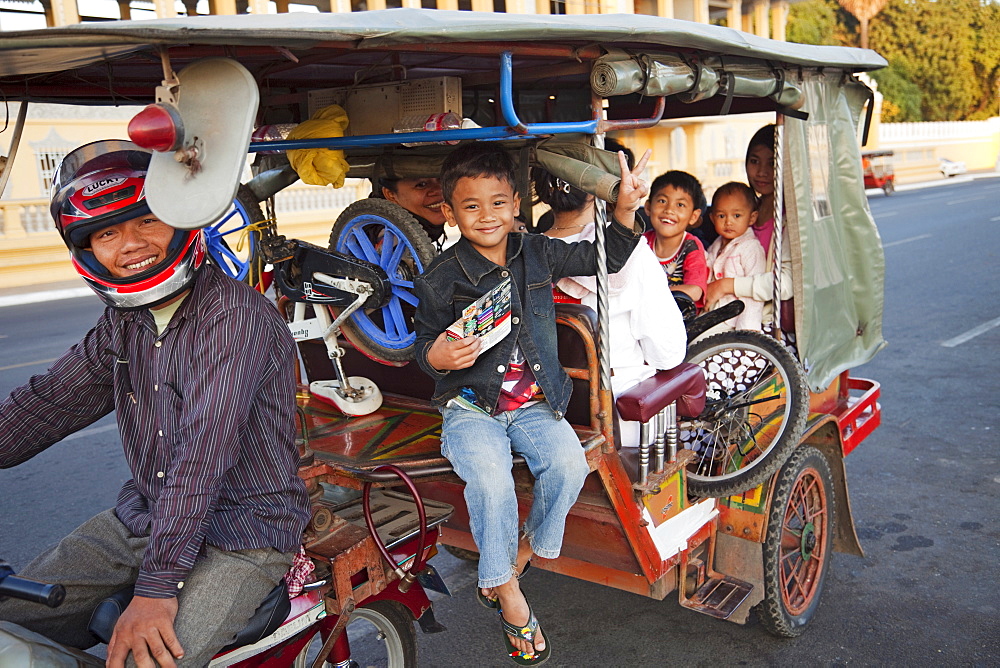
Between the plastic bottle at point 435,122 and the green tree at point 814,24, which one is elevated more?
the green tree at point 814,24

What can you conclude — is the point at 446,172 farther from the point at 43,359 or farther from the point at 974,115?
the point at 974,115

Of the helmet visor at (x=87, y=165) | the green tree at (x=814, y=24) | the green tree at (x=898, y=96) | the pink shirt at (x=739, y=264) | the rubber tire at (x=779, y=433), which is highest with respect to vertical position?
the green tree at (x=814, y=24)

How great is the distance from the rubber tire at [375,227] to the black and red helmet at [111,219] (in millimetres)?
1178

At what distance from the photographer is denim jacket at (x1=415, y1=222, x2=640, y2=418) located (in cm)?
275

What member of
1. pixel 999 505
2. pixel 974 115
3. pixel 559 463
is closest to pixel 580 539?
pixel 559 463

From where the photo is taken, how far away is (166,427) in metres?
2.09

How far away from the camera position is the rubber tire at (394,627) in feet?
8.54

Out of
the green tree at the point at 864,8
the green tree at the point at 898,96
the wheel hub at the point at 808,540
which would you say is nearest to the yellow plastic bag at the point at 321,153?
the wheel hub at the point at 808,540

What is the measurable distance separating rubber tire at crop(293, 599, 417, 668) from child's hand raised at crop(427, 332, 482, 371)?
75 cm

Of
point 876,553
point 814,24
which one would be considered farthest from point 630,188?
point 814,24

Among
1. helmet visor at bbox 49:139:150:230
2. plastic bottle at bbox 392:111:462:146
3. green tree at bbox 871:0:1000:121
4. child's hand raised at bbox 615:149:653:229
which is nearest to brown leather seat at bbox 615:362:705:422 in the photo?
child's hand raised at bbox 615:149:653:229

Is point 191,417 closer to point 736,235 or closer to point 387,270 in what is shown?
point 387,270

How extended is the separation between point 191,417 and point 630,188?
143 centimetres

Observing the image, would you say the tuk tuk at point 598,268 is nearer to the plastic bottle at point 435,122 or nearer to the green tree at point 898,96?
the plastic bottle at point 435,122
